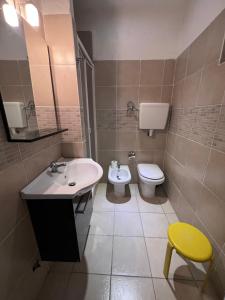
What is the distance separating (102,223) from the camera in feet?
5.39

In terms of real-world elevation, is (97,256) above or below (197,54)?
below

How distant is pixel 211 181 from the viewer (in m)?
1.15

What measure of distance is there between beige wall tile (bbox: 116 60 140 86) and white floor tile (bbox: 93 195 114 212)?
5.74 feet

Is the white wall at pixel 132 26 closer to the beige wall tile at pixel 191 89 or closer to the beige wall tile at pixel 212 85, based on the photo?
the beige wall tile at pixel 191 89

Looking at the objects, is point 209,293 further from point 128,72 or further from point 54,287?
point 128,72

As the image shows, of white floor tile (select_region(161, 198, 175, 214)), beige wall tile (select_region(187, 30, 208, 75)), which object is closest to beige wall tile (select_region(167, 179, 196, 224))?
white floor tile (select_region(161, 198, 175, 214))

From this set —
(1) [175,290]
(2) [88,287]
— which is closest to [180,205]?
(1) [175,290]

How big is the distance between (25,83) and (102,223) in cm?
160

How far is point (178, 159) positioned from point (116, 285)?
1433 millimetres

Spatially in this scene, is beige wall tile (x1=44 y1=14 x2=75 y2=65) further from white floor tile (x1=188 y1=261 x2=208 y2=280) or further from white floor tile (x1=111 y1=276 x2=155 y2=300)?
white floor tile (x1=188 y1=261 x2=208 y2=280)

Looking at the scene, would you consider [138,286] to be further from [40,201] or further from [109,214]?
[40,201]

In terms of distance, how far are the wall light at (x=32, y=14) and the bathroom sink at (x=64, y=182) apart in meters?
1.17

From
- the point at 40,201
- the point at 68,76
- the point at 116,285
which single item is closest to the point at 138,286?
the point at 116,285

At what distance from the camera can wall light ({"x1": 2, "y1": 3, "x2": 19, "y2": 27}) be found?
30.7 inches
